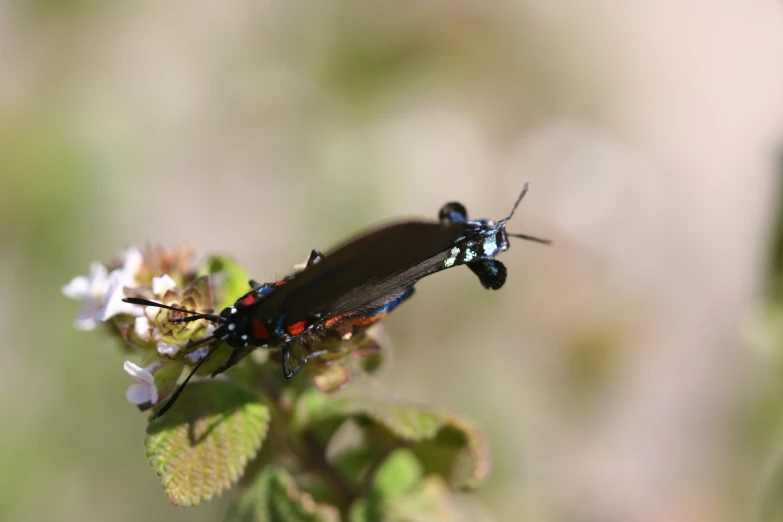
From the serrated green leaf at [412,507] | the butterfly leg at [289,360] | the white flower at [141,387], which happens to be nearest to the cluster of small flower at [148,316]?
the white flower at [141,387]

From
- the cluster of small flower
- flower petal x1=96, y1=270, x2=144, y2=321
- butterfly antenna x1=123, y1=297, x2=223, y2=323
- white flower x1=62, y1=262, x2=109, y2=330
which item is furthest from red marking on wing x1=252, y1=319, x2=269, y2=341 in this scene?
white flower x1=62, y1=262, x2=109, y2=330

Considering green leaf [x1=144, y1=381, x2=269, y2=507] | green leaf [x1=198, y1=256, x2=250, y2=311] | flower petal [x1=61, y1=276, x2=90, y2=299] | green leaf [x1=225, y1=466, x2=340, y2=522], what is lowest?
green leaf [x1=225, y1=466, x2=340, y2=522]

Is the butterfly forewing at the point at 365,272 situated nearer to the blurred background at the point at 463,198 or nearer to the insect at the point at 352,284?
the insect at the point at 352,284

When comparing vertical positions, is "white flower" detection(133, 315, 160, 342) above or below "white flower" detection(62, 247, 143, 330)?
below

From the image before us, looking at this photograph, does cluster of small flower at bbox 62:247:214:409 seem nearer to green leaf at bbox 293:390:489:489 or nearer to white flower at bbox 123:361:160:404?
white flower at bbox 123:361:160:404

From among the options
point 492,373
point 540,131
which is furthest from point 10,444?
point 540,131

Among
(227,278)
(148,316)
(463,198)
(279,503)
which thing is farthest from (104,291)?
(463,198)
